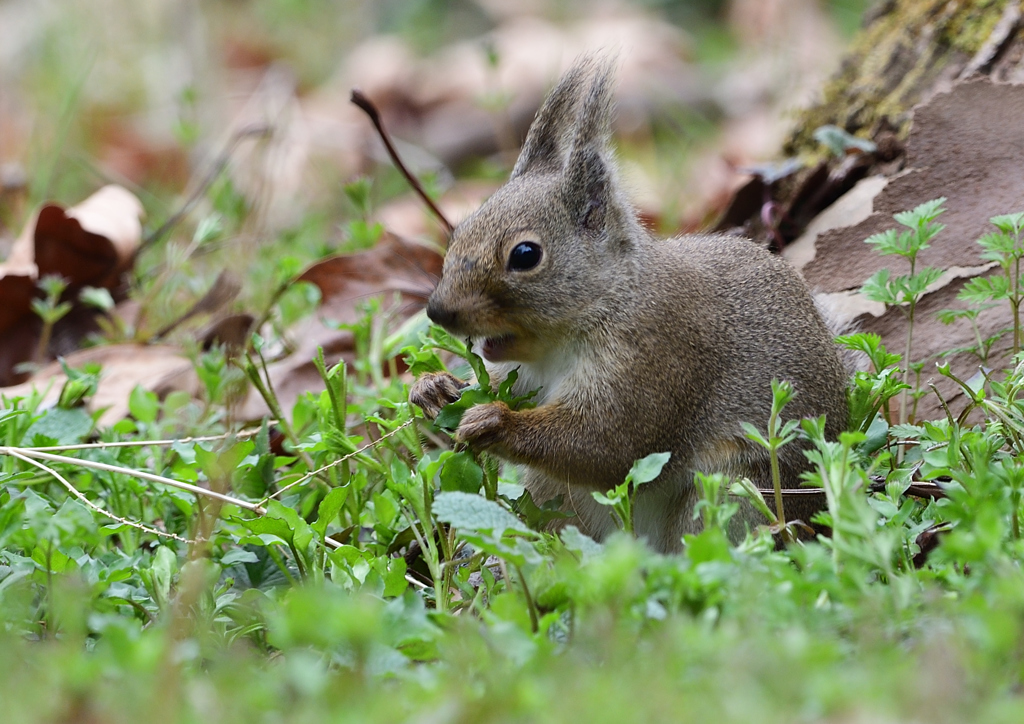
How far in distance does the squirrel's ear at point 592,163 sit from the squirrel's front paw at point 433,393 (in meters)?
0.68

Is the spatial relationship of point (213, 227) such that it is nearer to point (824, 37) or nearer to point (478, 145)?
point (478, 145)

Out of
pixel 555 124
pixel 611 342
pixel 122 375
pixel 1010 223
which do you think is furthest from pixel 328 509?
pixel 122 375

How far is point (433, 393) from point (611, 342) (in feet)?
1.83

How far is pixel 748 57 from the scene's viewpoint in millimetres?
10867

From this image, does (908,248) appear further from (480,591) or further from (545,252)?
(480,591)

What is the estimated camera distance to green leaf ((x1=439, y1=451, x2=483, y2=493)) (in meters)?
2.88

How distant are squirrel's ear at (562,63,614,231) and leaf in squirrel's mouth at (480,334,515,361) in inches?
17.6

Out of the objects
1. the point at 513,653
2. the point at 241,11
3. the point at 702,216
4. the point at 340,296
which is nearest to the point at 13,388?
the point at 340,296

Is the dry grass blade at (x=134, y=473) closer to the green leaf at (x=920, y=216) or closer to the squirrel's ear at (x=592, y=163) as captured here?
the squirrel's ear at (x=592, y=163)

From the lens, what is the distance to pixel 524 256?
339cm

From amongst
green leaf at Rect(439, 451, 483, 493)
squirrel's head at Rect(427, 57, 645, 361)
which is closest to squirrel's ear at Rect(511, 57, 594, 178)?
squirrel's head at Rect(427, 57, 645, 361)

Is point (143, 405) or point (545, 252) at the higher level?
point (545, 252)

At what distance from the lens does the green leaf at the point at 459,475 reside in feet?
9.44

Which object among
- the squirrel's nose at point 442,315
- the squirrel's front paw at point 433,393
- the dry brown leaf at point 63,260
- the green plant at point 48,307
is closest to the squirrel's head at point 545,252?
the squirrel's nose at point 442,315
